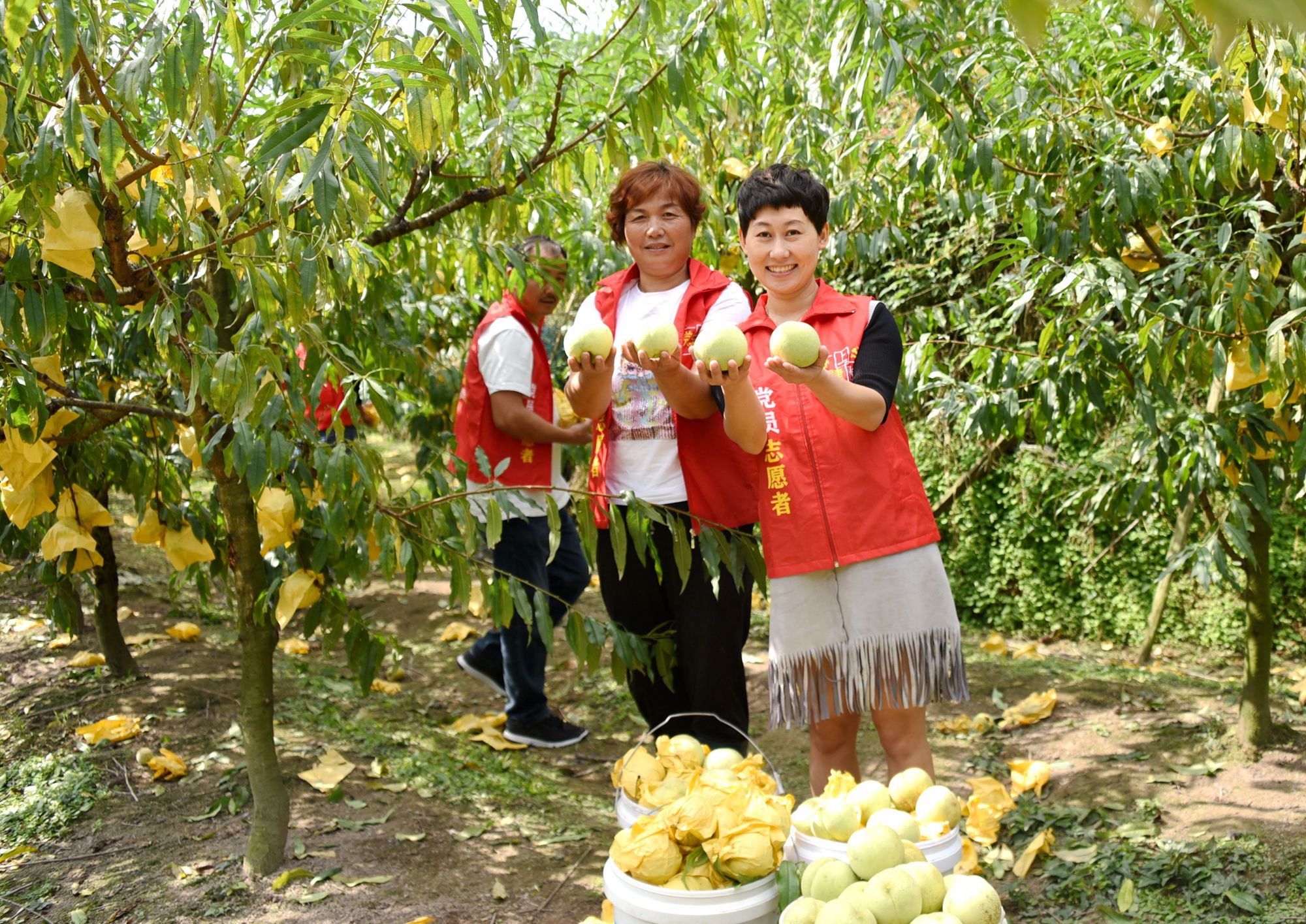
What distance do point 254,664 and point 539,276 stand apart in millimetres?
1187

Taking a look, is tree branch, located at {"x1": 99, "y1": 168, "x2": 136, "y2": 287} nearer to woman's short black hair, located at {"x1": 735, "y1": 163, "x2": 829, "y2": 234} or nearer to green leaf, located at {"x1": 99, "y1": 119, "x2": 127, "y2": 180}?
green leaf, located at {"x1": 99, "y1": 119, "x2": 127, "y2": 180}

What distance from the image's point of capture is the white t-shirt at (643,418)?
2.39m

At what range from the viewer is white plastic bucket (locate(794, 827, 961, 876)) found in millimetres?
1552

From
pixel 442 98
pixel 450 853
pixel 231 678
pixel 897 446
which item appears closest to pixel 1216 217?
pixel 897 446

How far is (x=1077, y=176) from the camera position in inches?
89.3

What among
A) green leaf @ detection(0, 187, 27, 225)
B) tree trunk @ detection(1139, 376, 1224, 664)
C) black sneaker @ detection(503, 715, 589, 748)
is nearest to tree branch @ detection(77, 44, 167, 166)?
green leaf @ detection(0, 187, 27, 225)

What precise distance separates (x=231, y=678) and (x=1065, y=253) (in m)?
2.90

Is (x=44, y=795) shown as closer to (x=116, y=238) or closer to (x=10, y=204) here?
(x=116, y=238)

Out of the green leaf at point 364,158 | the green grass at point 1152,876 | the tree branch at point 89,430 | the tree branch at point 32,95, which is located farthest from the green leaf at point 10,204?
the green grass at point 1152,876

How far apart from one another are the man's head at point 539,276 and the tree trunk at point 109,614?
4.61ft

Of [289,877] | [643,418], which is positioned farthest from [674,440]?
[289,877]

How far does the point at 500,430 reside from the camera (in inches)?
127

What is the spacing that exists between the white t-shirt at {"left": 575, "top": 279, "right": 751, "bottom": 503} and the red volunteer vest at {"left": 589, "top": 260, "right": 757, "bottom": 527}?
3 centimetres

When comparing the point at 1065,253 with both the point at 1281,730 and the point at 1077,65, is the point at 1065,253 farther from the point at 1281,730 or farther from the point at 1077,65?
the point at 1281,730
